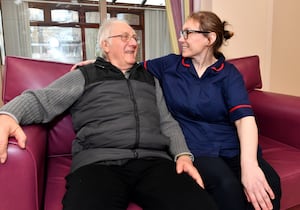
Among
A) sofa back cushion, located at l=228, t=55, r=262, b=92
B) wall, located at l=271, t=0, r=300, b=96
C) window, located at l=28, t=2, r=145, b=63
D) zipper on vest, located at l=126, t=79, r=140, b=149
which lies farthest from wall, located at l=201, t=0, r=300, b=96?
zipper on vest, located at l=126, t=79, r=140, b=149

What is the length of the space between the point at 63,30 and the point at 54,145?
2142 mm

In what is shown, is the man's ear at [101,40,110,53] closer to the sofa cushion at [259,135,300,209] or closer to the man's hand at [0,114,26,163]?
the man's hand at [0,114,26,163]

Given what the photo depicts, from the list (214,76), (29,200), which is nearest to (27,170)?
(29,200)

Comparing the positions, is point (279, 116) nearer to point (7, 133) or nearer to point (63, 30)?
point (7, 133)

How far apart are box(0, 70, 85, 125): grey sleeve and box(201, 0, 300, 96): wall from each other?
1694 mm

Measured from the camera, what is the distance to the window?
10.1ft

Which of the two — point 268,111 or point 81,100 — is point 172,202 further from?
point 268,111

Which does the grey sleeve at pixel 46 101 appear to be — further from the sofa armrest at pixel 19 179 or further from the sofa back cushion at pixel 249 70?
the sofa back cushion at pixel 249 70

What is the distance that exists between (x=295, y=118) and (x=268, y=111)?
0.17 metres

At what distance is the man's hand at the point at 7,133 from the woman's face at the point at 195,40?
2.74ft

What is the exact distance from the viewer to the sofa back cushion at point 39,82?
4.52ft

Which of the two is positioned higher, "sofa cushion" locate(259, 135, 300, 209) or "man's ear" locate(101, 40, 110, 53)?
"man's ear" locate(101, 40, 110, 53)

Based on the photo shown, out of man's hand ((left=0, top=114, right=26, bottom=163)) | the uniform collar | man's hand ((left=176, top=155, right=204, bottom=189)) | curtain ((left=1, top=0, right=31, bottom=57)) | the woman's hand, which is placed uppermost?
curtain ((left=1, top=0, right=31, bottom=57))

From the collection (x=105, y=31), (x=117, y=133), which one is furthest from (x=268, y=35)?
(x=117, y=133)
